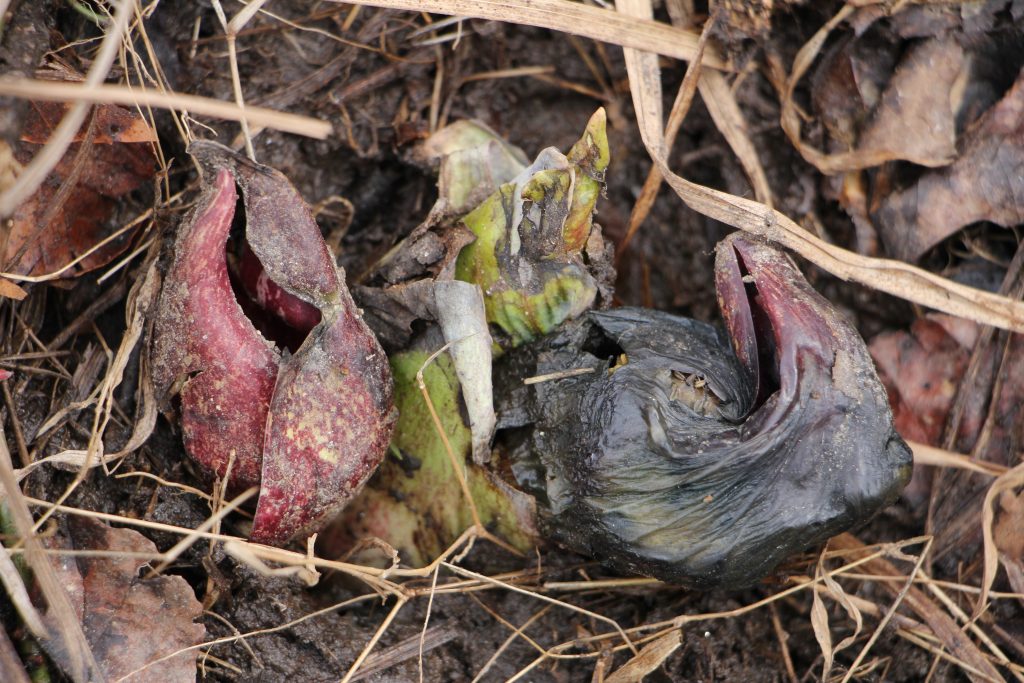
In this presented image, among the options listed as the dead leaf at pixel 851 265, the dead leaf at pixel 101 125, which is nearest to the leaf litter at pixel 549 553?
the dead leaf at pixel 851 265

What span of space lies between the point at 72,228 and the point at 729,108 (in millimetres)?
1591

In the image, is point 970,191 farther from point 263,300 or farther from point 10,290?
point 10,290

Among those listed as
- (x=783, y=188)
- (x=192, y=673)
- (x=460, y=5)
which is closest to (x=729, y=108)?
(x=783, y=188)

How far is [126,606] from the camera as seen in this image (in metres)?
1.59

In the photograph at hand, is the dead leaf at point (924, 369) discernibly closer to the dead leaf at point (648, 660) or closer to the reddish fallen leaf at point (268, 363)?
the dead leaf at point (648, 660)

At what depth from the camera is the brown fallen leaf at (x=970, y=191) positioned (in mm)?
1914

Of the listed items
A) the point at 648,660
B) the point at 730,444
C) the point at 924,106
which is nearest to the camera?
the point at 730,444

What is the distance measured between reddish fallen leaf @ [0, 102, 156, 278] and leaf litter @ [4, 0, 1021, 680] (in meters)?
0.09

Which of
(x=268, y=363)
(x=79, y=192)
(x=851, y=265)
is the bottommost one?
(x=268, y=363)

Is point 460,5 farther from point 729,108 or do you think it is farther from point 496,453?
point 496,453

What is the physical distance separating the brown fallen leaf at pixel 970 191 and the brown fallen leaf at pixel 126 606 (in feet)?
5.93

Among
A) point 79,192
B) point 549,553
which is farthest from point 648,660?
point 79,192

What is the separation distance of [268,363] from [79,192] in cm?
61

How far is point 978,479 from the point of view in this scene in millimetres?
1979
